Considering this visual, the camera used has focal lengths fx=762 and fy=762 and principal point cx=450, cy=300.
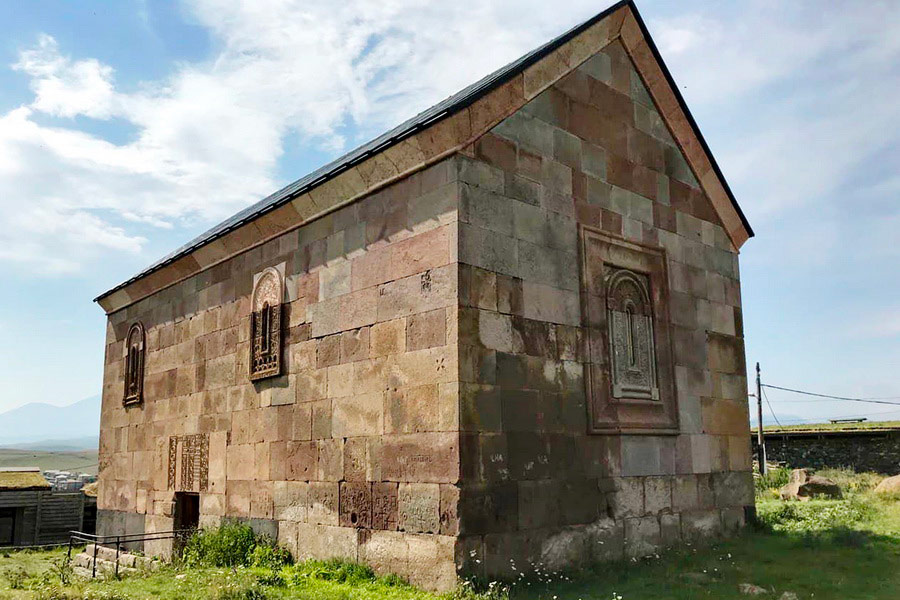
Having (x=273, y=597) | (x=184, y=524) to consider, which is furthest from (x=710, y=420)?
(x=184, y=524)

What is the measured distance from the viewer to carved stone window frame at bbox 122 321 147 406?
1642 centimetres

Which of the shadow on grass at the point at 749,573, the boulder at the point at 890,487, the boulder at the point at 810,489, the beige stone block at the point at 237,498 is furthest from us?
the boulder at the point at 890,487

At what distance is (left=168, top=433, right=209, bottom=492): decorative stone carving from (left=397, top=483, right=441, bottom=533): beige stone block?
5640 millimetres

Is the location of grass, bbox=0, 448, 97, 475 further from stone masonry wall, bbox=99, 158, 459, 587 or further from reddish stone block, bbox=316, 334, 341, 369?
reddish stone block, bbox=316, 334, 341, 369

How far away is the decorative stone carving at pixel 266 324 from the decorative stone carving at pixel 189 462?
2.25 meters

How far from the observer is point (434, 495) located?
8.60 meters

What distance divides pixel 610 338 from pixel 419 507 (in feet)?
12.2

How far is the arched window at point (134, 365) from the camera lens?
646 inches

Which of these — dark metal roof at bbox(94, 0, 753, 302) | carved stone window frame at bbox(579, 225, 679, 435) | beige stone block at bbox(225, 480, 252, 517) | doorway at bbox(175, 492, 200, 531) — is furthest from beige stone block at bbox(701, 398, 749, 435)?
doorway at bbox(175, 492, 200, 531)

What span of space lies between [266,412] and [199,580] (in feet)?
9.10

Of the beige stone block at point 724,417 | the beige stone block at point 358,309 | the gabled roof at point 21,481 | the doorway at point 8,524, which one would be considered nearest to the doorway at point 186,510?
the beige stone block at point 358,309

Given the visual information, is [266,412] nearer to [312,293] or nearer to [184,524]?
[312,293]

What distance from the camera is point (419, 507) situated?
28.7ft

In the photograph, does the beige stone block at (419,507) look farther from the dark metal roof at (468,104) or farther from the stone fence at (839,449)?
the stone fence at (839,449)
